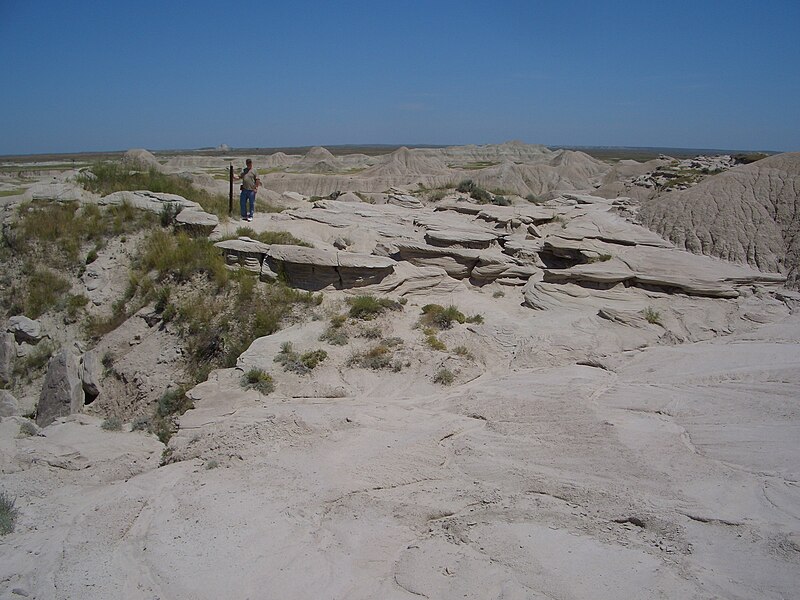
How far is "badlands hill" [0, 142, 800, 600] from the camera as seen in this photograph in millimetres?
4066

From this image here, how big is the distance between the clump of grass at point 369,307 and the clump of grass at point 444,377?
202 cm

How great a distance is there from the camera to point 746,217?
1349 cm

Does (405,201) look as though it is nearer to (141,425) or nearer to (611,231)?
(611,231)

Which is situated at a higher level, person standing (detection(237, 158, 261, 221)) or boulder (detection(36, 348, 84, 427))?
person standing (detection(237, 158, 261, 221))

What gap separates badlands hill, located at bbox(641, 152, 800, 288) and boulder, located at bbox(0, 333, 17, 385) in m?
15.7

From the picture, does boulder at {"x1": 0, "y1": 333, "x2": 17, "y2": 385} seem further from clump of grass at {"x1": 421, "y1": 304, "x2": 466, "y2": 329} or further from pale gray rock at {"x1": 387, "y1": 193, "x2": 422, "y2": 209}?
pale gray rock at {"x1": 387, "y1": 193, "x2": 422, "y2": 209}

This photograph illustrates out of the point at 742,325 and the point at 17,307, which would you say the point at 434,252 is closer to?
the point at 742,325

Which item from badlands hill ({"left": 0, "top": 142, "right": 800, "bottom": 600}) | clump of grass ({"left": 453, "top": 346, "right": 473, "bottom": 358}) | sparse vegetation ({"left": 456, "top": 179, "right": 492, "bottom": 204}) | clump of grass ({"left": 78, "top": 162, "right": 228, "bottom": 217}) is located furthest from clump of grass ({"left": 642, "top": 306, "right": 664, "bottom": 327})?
sparse vegetation ({"left": 456, "top": 179, "right": 492, "bottom": 204})

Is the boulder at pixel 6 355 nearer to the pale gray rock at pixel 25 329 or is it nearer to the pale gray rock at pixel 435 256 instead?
the pale gray rock at pixel 25 329

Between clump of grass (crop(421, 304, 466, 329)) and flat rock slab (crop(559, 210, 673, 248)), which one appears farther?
flat rock slab (crop(559, 210, 673, 248))

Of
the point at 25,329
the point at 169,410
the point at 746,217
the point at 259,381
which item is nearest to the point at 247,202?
the point at 25,329

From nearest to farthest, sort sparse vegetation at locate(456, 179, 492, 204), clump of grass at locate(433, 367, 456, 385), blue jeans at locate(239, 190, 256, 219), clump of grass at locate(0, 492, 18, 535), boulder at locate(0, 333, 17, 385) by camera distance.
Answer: clump of grass at locate(0, 492, 18, 535)
clump of grass at locate(433, 367, 456, 385)
boulder at locate(0, 333, 17, 385)
blue jeans at locate(239, 190, 256, 219)
sparse vegetation at locate(456, 179, 492, 204)

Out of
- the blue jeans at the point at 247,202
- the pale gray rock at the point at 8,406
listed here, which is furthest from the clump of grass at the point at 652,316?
the pale gray rock at the point at 8,406

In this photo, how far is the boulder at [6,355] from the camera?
31.8 ft
